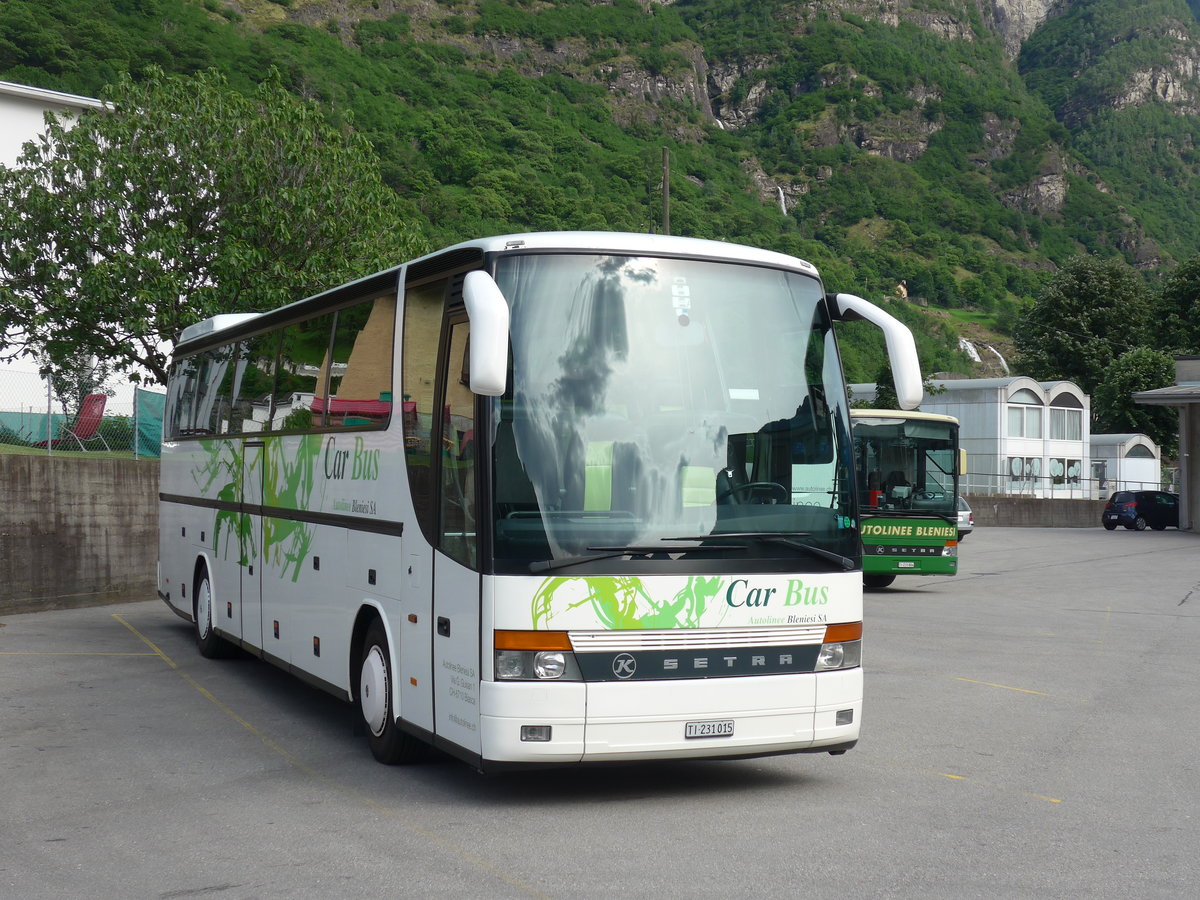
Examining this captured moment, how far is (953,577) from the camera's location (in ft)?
84.9

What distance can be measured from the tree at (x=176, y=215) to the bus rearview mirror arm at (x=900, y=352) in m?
16.7

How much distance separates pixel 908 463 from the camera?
2311cm

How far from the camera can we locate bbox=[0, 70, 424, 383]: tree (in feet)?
75.4

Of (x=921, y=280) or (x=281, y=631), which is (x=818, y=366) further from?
(x=921, y=280)

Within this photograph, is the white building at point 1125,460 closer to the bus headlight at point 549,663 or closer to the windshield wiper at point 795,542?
the windshield wiper at point 795,542

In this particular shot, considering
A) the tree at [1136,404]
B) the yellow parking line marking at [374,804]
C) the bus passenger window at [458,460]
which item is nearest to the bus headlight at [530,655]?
the bus passenger window at [458,460]

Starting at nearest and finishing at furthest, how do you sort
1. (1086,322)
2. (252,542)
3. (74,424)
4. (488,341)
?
(488,341) → (252,542) → (74,424) → (1086,322)

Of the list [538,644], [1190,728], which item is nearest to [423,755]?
[538,644]

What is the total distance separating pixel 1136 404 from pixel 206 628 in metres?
66.4

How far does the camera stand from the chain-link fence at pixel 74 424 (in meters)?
19.5

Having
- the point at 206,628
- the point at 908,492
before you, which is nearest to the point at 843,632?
the point at 206,628

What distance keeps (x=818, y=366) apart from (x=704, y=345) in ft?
2.30

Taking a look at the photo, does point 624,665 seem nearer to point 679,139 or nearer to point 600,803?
point 600,803

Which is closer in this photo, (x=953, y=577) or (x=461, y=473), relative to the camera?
(x=461, y=473)
